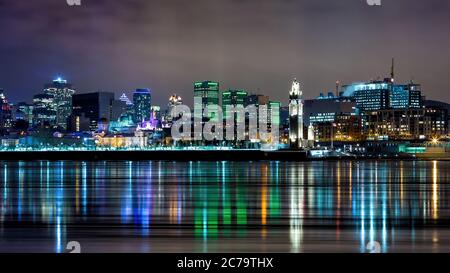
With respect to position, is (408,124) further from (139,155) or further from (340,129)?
(139,155)

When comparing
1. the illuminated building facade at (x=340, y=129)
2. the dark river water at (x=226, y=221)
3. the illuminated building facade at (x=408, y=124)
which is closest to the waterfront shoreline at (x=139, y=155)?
the illuminated building facade at (x=340, y=129)

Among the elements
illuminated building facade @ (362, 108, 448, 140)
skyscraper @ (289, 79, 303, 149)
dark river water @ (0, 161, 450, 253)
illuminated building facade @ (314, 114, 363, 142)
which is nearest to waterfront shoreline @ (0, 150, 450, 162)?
skyscraper @ (289, 79, 303, 149)

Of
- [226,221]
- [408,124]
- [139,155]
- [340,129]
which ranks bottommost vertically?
[139,155]

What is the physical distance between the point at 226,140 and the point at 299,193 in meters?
107

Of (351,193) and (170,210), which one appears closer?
(170,210)

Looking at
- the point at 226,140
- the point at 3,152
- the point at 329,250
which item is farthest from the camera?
the point at 226,140

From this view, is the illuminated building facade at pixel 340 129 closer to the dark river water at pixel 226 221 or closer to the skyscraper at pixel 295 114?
the skyscraper at pixel 295 114

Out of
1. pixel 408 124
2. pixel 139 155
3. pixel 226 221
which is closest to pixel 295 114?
pixel 139 155

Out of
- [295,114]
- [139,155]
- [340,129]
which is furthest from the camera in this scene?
[340,129]

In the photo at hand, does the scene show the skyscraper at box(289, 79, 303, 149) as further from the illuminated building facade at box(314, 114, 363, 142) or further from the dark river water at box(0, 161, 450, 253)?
the dark river water at box(0, 161, 450, 253)

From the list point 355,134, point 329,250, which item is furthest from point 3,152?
point 329,250

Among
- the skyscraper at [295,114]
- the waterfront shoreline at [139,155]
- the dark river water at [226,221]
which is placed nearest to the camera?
the dark river water at [226,221]
